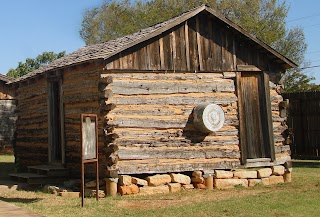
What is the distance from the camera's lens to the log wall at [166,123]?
12.9 metres

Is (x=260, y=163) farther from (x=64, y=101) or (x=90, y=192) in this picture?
(x=64, y=101)

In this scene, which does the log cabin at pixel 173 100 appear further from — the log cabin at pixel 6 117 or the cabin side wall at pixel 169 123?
the log cabin at pixel 6 117

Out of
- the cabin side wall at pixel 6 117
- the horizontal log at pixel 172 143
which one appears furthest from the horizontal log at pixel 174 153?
the cabin side wall at pixel 6 117

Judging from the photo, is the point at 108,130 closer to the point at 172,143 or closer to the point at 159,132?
the point at 159,132

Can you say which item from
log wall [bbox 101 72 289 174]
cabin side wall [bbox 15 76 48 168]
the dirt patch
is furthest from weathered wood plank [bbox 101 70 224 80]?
cabin side wall [bbox 15 76 48 168]

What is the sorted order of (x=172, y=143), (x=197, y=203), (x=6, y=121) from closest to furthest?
(x=197, y=203)
(x=172, y=143)
(x=6, y=121)

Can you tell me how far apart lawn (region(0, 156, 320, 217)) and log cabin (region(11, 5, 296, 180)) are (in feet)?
4.02

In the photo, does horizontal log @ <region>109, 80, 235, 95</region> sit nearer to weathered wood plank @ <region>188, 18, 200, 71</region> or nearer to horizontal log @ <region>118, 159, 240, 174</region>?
weathered wood plank @ <region>188, 18, 200, 71</region>

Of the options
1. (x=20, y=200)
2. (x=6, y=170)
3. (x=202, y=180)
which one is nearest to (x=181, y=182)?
(x=202, y=180)

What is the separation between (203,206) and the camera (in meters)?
10.7

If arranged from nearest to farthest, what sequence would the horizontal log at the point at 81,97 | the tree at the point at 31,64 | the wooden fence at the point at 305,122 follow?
the horizontal log at the point at 81,97, the wooden fence at the point at 305,122, the tree at the point at 31,64

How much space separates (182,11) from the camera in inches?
1282

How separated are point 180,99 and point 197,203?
362 centimetres

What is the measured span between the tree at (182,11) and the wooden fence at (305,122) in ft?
29.6
